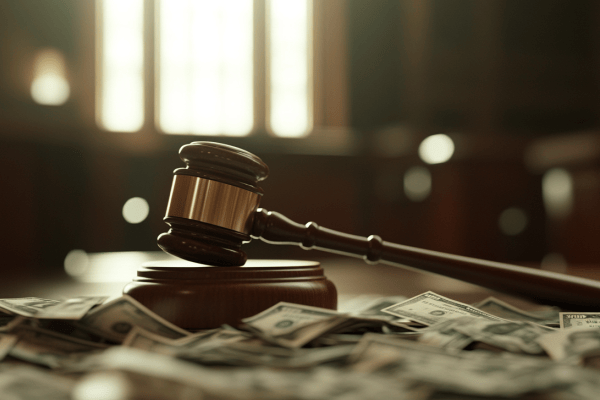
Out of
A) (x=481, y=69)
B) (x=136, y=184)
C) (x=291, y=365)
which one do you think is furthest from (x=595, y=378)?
(x=481, y=69)

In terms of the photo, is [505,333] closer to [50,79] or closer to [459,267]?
[459,267]

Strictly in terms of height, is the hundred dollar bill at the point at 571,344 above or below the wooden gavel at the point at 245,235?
below

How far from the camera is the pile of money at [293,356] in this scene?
0.49 meters

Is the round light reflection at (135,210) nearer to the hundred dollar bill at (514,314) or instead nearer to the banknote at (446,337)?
the hundred dollar bill at (514,314)

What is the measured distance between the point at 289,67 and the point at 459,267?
6341 millimetres

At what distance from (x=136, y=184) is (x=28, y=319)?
17.3 feet

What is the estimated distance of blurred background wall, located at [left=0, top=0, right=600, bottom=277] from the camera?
563cm

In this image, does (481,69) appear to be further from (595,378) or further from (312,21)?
(595,378)

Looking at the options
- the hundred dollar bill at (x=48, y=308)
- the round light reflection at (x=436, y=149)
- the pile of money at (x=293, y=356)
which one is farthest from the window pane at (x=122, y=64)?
the pile of money at (x=293, y=356)

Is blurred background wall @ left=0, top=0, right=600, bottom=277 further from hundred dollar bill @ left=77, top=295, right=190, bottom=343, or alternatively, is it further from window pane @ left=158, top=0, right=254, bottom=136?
hundred dollar bill @ left=77, top=295, right=190, bottom=343

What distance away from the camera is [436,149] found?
21.8ft

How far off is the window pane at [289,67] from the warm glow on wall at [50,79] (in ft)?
7.84

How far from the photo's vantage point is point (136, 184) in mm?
5980

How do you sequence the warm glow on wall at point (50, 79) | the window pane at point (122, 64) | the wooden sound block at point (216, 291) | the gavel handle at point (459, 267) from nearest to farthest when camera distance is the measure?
the wooden sound block at point (216, 291) < the gavel handle at point (459, 267) < the warm glow on wall at point (50, 79) < the window pane at point (122, 64)
